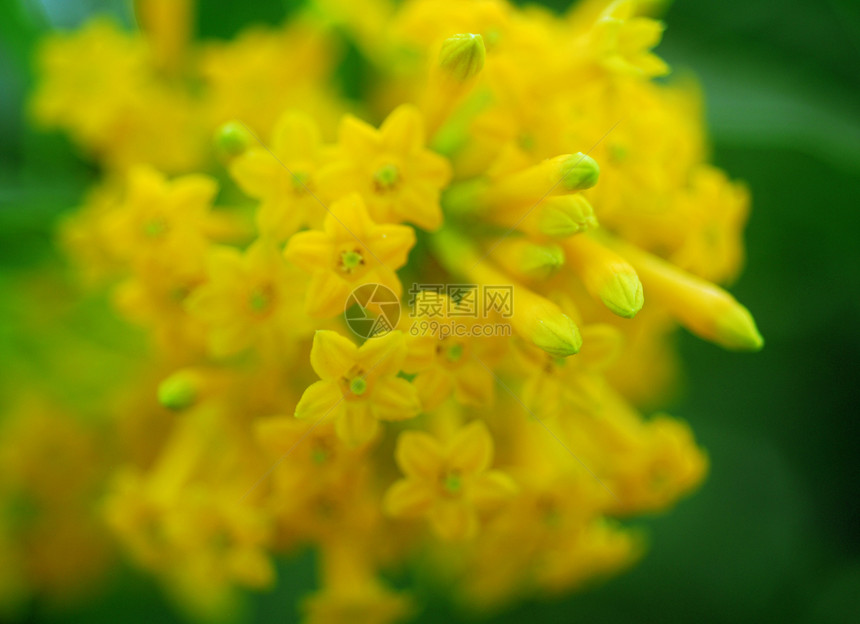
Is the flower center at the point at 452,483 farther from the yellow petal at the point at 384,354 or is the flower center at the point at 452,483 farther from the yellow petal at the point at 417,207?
the yellow petal at the point at 417,207

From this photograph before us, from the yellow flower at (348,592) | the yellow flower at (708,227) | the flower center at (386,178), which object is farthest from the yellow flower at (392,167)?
→ the yellow flower at (348,592)

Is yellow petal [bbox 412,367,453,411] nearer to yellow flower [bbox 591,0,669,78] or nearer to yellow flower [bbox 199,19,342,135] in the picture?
yellow flower [bbox 591,0,669,78]

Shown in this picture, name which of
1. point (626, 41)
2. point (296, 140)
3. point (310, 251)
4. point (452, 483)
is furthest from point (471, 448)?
point (626, 41)

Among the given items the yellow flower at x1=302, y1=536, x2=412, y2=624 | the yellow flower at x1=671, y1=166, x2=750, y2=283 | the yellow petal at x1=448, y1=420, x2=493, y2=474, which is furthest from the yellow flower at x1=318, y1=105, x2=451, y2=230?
the yellow flower at x1=302, y1=536, x2=412, y2=624

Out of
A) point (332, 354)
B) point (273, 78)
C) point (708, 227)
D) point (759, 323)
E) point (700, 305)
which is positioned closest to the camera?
point (332, 354)

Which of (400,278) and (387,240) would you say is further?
(400,278)

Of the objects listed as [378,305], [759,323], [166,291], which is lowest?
[759,323]

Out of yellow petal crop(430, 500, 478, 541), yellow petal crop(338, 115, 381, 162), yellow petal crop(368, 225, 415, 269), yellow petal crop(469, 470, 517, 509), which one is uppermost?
yellow petal crop(338, 115, 381, 162)

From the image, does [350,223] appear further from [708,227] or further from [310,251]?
[708,227]
